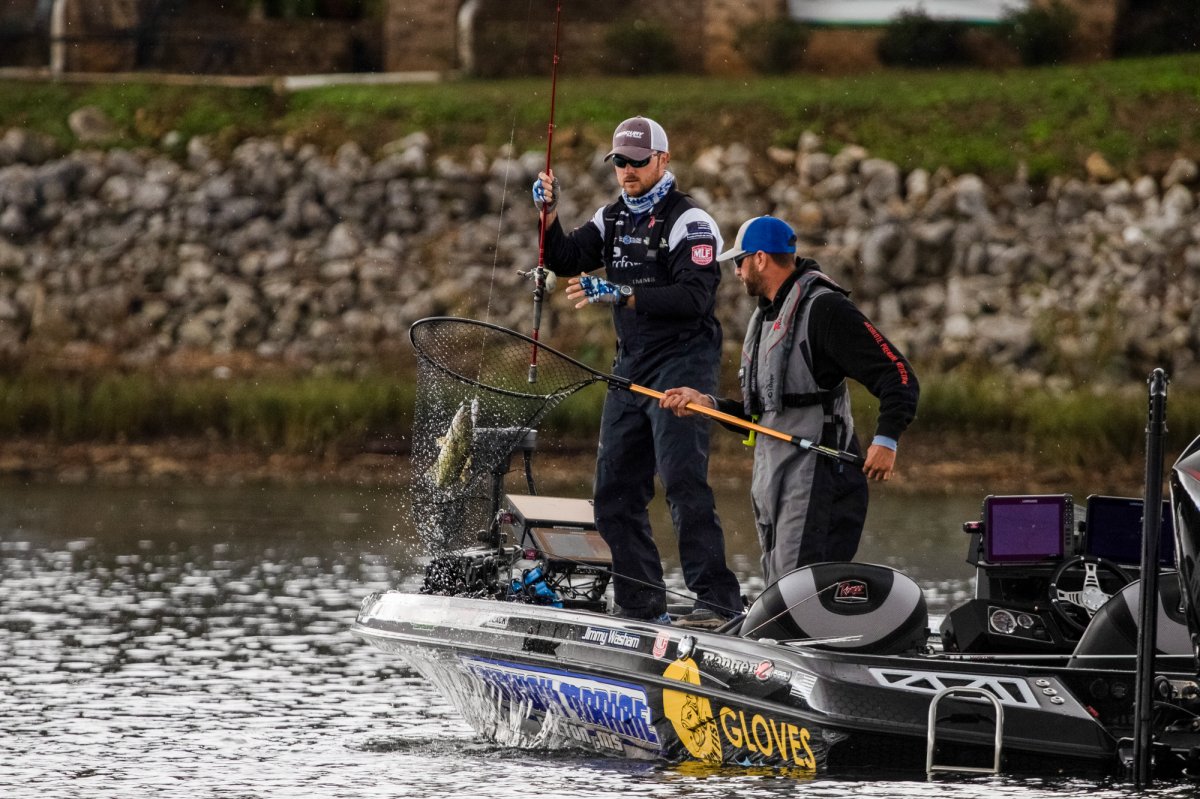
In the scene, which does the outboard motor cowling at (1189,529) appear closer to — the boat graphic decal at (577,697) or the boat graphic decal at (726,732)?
the boat graphic decal at (726,732)

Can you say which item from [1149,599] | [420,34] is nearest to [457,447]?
[1149,599]

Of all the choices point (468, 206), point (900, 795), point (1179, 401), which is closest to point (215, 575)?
point (900, 795)

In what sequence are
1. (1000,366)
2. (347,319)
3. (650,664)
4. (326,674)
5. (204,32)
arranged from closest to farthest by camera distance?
(650,664) < (326,674) < (1000,366) < (347,319) < (204,32)

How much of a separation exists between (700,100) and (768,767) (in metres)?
22.4

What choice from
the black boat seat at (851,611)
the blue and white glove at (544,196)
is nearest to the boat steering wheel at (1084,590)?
the black boat seat at (851,611)

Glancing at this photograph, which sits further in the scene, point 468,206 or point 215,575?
point 468,206

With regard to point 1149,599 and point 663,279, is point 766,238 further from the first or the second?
point 1149,599

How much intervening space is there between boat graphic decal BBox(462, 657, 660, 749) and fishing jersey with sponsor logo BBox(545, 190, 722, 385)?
1393 millimetres

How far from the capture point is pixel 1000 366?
2300cm

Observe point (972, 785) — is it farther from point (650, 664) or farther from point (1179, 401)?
point (1179, 401)

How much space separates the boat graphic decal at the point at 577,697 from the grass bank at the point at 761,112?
18682 millimetres

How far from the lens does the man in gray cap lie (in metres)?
9.34

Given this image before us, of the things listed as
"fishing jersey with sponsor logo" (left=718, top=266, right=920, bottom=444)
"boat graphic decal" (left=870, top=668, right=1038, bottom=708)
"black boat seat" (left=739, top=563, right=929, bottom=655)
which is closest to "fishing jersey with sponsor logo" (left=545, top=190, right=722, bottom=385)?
"fishing jersey with sponsor logo" (left=718, top=266, right=920, bottom=444)

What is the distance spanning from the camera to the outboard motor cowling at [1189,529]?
7.32 m
